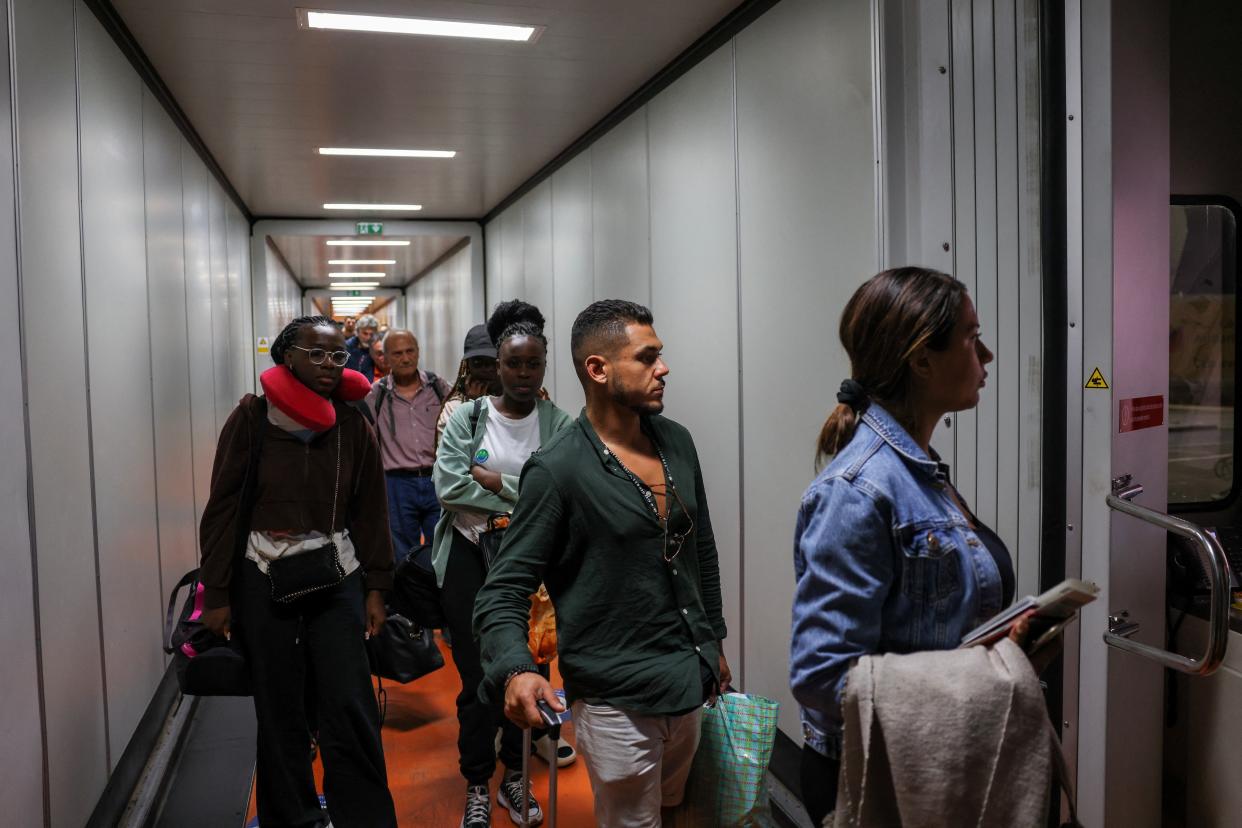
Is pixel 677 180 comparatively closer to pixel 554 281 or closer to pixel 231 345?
pixel 554 281

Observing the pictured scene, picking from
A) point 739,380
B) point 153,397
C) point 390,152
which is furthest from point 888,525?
point 390,152

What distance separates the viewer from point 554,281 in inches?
302

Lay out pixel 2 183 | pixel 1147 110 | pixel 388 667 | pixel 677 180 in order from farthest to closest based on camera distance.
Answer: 1. pixel 677 180
2. pixel 388 667
3. pixel 2 183
4. pixel 1147 110

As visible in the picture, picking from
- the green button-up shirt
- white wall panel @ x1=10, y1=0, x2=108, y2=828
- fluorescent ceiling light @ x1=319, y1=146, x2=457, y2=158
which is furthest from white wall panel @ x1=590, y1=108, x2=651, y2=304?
the green button-up shirt

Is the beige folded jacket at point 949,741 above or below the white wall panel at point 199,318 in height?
below

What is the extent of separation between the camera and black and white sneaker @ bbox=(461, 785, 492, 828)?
3439 mm

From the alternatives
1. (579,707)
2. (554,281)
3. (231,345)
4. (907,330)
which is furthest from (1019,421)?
(231,345)

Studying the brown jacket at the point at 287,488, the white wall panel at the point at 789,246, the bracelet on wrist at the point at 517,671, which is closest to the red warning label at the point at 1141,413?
the white wall panel at the point at 789,246

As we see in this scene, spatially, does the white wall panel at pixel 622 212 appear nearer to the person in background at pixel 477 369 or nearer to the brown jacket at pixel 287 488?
the person in background at pixel 477 369

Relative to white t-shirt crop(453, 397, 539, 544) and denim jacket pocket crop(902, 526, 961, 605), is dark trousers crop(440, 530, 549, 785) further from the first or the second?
denim jacket pocket crop(902, 526, 961, 605)

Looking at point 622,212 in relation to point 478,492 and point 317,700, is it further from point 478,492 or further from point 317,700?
point 317,700

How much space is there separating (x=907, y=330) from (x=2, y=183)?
258 centimetres

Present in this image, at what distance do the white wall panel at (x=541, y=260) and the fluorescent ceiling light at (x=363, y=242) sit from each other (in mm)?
3648

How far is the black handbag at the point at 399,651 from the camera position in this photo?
12.2ft
